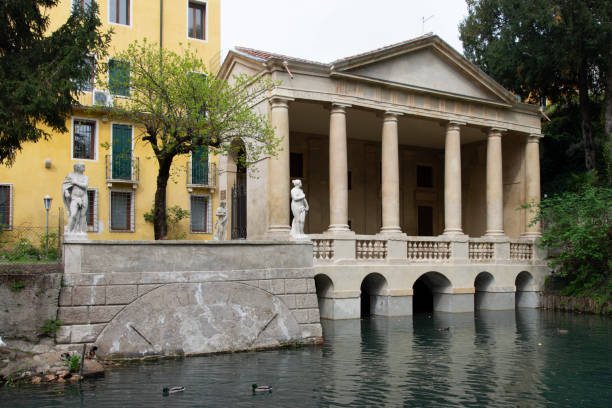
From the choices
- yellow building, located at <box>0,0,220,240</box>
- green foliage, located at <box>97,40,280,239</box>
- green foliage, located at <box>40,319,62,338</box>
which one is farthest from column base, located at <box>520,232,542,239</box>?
green foliage, located at <box>40,319,62,338</box>

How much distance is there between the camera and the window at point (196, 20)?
99.1 ft

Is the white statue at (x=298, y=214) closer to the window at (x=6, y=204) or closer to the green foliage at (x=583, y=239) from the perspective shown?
the green foliage at (x=583, y=239)

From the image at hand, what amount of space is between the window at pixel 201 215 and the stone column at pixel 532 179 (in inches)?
606

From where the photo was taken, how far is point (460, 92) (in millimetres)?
25516

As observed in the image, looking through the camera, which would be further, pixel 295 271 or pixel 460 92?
pixel 460 92

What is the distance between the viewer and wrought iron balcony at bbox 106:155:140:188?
27.3m

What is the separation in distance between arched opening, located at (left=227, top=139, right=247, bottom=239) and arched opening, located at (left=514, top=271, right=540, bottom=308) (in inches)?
502

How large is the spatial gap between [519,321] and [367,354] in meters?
9.37

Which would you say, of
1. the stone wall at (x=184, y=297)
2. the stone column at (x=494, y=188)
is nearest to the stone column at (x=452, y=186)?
the stone column at (x=494, y=188)

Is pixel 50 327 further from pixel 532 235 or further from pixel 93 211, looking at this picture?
pixel 532 235

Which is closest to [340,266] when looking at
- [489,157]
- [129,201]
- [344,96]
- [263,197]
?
[263,197]

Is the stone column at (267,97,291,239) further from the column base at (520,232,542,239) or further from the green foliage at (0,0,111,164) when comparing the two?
the column base at (520,232,542,239)

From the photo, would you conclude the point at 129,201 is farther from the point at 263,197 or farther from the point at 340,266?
the point at 340,266

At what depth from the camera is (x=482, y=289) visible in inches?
1008
